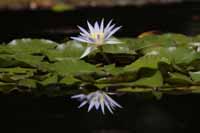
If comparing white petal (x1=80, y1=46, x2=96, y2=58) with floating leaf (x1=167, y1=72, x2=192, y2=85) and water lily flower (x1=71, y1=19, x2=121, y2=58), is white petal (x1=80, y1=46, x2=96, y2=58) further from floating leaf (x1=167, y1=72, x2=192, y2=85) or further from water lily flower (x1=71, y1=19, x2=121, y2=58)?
floating leaf (x1=167, y1=72, x2=192, y2=85)

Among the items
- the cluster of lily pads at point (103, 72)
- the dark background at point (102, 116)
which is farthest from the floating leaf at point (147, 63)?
the dark background at point (102, 116)

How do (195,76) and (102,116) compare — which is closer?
(102,116)

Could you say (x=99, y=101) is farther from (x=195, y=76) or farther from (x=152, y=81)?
(x=195, y=76)

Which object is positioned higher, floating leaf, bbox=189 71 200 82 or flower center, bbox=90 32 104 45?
Answer: flower center, bbox=90 32 104 45

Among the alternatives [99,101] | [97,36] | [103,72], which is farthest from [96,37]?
[99,101]

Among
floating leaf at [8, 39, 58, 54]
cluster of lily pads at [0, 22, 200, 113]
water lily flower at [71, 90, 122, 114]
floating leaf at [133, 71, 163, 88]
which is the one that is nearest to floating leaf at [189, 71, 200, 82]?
cluster of lily pads at [0, 22, 200, 113]

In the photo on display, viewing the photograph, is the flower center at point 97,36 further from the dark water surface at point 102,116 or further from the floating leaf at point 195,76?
the floating leaf at point 195,76

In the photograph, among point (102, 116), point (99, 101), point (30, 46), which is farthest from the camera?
point (30, 46)

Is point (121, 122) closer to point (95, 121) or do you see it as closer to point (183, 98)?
point (95, 121)
